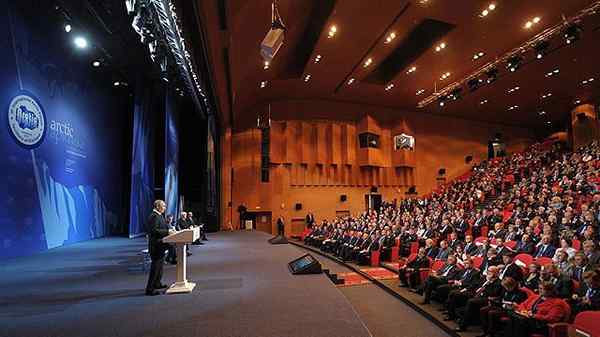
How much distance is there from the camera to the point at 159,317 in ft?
9.80

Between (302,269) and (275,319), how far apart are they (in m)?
1.89

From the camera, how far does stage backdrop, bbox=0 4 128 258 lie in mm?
6664

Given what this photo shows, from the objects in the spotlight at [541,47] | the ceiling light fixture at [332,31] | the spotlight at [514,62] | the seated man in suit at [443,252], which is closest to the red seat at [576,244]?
the seated man in suit at [443,252]

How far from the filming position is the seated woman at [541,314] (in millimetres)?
3332

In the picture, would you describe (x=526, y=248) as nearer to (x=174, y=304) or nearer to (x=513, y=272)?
(x=513, y=272)

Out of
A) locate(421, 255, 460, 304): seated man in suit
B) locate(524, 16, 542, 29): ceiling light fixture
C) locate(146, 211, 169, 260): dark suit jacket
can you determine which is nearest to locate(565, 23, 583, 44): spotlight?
locate(524, 16, 542, 29): ceiling light fixture

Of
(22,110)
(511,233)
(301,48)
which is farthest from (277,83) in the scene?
(511,233)

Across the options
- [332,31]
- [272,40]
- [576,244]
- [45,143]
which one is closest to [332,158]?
[332,31]

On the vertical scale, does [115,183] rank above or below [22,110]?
below

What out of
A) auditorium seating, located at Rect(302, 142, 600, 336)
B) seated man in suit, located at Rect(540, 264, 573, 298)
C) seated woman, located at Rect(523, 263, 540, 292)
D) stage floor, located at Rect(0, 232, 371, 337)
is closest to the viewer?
stage floor, located at Rect(0, 232, 371, 337)

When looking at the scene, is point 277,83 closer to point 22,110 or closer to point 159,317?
point 22,110

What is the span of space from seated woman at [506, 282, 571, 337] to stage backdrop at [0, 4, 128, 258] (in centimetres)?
782

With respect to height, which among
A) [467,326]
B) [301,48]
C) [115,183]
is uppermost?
[301,48]

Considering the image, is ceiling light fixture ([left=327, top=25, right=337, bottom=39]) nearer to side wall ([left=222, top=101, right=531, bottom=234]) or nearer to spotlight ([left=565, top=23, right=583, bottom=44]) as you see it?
spotlight ([left=565, top=23, right=583, bottom=44])
